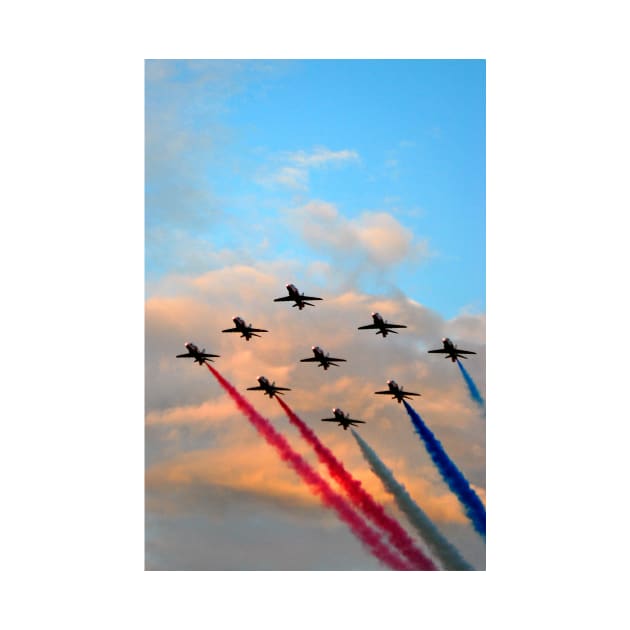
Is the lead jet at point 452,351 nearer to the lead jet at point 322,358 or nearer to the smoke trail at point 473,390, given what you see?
the smoke trail at point 473,390

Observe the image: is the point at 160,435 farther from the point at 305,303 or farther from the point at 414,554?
the point at 414,554

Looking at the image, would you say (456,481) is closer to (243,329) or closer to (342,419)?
(342,419)

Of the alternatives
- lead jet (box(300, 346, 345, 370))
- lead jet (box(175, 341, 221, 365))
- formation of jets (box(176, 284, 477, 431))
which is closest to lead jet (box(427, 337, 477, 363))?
formation of jets (box(176, 284, 477, 431))

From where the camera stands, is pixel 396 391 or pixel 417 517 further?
pixel 396 391

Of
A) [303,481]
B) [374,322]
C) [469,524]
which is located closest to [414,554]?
[469,524]

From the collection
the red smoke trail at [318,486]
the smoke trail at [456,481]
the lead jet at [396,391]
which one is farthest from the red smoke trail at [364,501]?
the lead jet at [396,391]

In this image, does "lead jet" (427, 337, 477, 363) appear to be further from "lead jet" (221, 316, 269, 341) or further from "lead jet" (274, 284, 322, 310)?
"lead jet" (221, 316, 269, 341)

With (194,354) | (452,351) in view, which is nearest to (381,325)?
(452,351)
